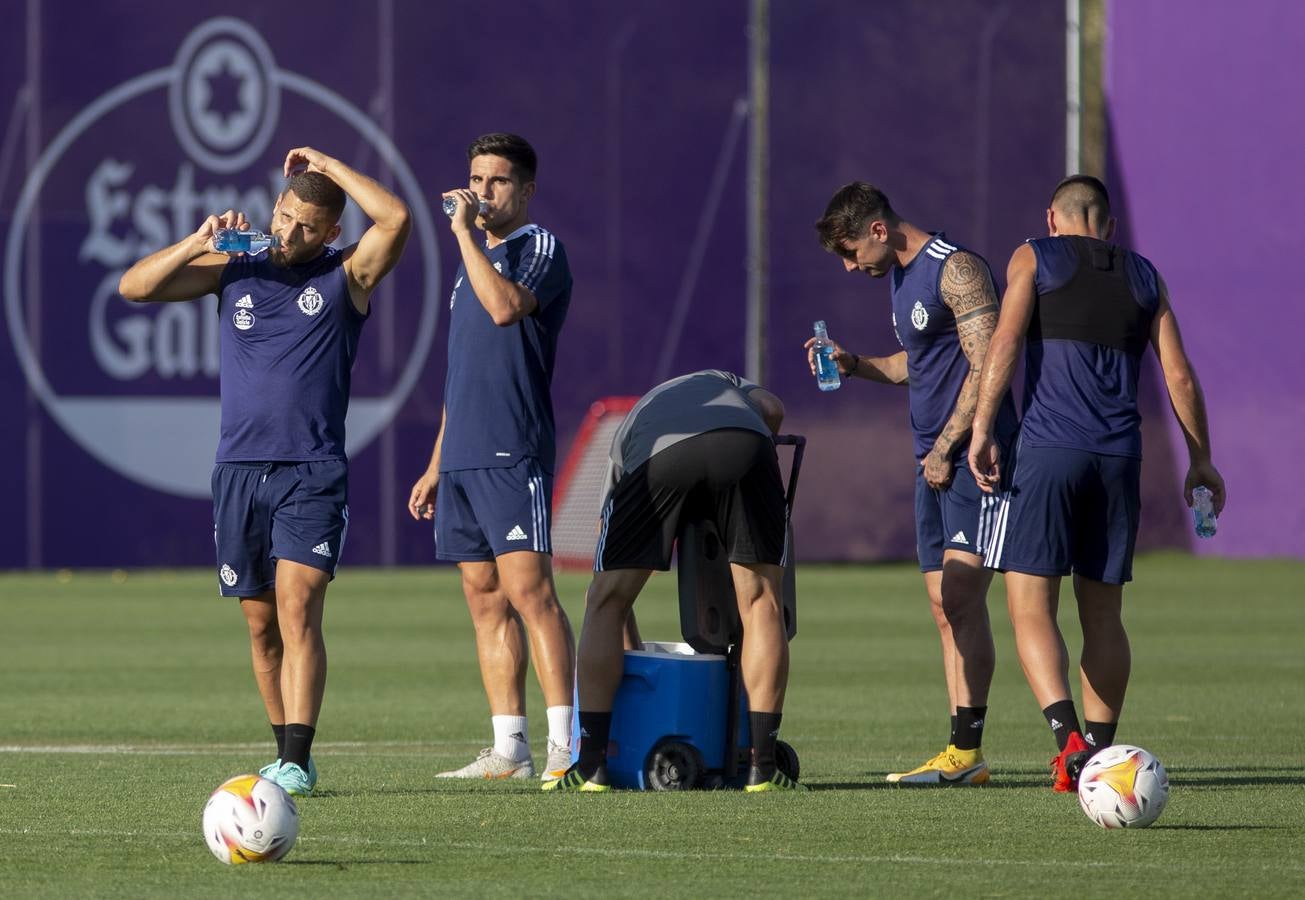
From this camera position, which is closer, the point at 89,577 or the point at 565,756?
the point at 565,756

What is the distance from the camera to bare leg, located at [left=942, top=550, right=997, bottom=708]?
845 cm

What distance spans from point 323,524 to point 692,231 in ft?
57.4

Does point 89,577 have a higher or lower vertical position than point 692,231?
lower

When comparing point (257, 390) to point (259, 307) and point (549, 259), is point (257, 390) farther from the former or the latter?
point (549, 259)

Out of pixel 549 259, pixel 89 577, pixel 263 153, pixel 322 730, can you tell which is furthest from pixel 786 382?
pixel 549 259

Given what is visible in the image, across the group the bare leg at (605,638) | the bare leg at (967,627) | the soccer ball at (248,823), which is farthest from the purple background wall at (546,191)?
the soccer ball at (248,823)

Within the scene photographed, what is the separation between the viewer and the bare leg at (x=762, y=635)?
7.73 m

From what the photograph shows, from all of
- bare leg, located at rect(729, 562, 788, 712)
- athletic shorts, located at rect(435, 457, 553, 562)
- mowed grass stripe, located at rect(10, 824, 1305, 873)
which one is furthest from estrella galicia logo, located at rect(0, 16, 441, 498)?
mowed grass stripe, located at rect(10, 824, 1305, 873)

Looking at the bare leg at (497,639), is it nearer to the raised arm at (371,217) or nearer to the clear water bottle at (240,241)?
the raised arm at (371,217)

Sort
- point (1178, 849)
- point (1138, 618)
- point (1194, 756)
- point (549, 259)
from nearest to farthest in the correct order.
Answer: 1. point (1178, 849)
2. point (549, 259)
3. point (1194, 756)
4. point (1138, 618)

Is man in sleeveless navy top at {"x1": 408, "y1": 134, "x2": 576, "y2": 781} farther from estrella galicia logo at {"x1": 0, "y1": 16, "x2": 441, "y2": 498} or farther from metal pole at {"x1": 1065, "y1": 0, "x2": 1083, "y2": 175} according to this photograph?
metal pole at {"x1": 1065, "y1": 0, "x2": 1083, "y2": 175}

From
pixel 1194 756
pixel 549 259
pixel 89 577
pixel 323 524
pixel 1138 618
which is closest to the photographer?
pixel 323 524

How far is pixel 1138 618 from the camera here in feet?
57.6

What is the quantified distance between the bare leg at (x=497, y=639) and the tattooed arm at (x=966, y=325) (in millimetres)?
1690
